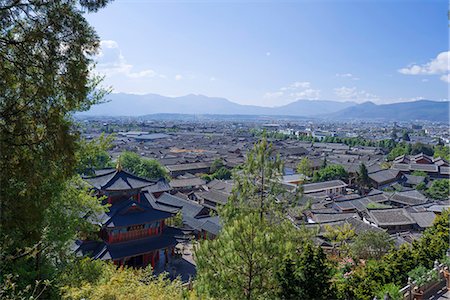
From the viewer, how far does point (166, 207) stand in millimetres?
18203

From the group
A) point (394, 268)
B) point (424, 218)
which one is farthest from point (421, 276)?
point (424, 218)

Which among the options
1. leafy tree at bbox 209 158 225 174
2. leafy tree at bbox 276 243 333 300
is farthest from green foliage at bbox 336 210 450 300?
leafy tree at bbox 209 158 225 174

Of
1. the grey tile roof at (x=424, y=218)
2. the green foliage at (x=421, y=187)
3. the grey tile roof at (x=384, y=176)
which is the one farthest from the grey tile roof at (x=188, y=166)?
the grey tile roof at (x=424, y=218)

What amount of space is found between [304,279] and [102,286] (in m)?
3.91

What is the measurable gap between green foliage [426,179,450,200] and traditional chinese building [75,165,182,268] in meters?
27.0

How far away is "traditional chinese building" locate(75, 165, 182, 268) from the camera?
547 inches

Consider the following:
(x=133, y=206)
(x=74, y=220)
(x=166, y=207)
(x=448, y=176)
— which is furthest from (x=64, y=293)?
(x=448, y=176)

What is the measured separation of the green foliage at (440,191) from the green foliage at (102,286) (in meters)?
31.2

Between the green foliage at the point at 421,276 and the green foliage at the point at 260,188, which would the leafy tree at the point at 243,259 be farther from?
the green foliage at the point at 421,276

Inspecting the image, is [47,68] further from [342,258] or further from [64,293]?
[342,258]

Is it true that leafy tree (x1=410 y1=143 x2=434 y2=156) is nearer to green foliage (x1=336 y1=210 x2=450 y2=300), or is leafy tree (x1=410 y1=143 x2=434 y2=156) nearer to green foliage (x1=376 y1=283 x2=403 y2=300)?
A: green foliage (x1=336 y1=210 x2=450 y2=300)

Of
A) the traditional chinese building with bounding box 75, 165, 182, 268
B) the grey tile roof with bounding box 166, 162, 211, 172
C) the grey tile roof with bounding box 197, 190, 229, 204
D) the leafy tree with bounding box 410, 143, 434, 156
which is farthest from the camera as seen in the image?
the leafy tree with bounding box 410, 143, 434, 156

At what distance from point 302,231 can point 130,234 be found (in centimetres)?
949

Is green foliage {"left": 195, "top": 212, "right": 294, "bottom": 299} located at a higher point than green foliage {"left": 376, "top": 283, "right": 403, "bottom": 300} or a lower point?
higher
